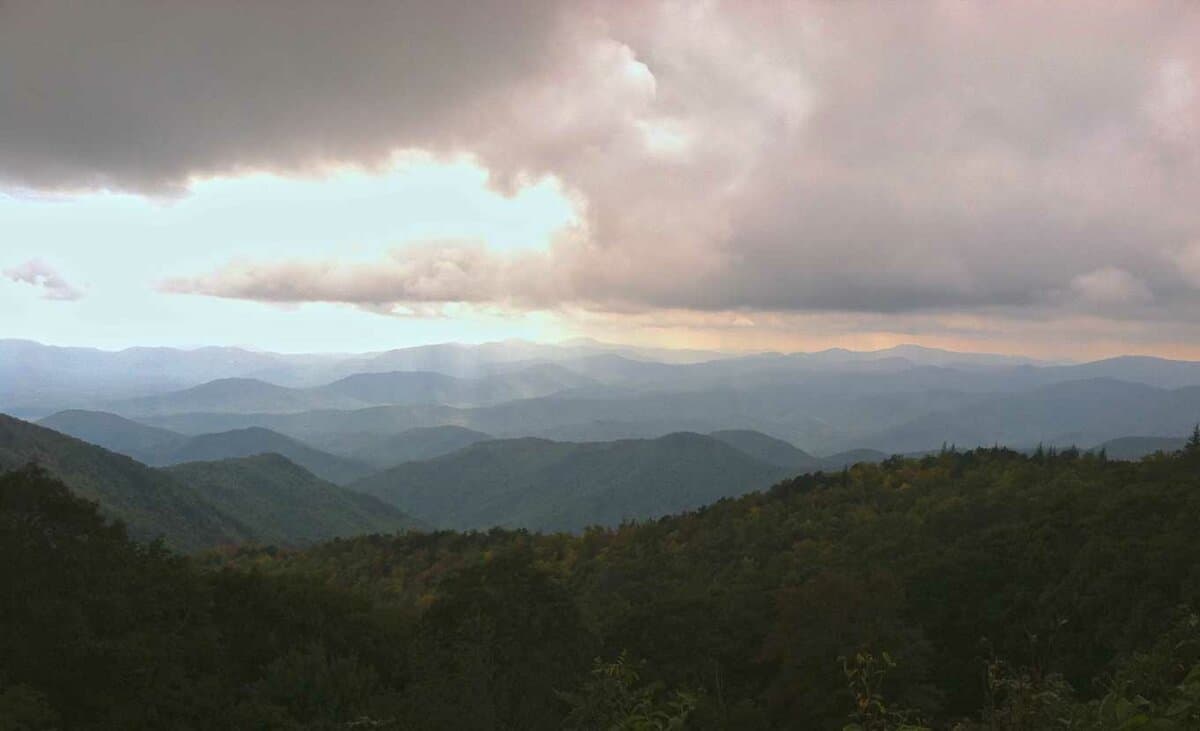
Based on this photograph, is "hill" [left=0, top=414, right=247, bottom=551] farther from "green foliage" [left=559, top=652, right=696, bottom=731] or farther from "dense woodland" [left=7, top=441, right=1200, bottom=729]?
"green foliage" [left=559, top=652, right=696, bottom=731]

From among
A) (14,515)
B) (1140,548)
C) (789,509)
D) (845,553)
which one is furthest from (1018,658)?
(789,509)

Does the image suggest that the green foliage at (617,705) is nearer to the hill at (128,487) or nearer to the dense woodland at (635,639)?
the dense woodland at (635,639)

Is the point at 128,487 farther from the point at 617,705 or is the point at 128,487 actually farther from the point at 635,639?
the point at 617,705

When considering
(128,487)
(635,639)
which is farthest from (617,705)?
(128,487)

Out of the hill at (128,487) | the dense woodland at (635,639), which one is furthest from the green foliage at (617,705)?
the hill at (128,487)

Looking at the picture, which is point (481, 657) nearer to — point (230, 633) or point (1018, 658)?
point (230, 633)

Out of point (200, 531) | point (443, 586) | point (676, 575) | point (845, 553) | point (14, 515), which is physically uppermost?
point (14, 515)
